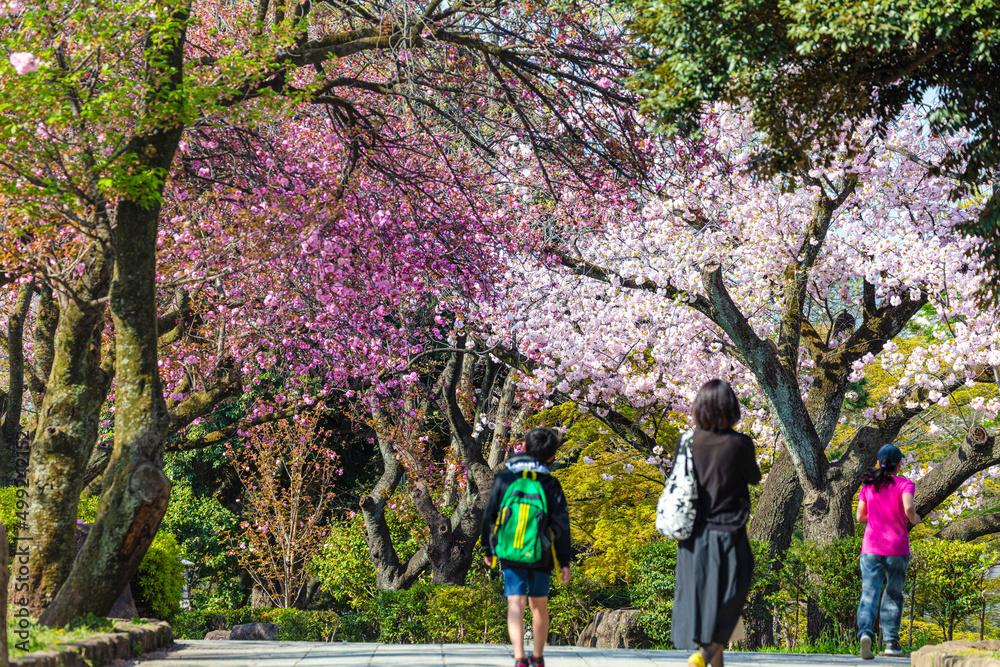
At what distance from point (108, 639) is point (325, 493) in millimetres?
14728

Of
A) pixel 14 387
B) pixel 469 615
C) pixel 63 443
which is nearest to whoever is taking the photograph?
pixel 63 443

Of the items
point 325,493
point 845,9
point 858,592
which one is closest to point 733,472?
point 845,9

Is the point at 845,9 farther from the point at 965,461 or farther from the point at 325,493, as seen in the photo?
the point at 325,493

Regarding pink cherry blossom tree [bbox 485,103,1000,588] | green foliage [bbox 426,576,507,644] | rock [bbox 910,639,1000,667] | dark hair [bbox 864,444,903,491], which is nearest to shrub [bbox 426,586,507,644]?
green foliage [bbox 426,576,507,644]

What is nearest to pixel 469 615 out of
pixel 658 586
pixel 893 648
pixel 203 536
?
pixel 658 586

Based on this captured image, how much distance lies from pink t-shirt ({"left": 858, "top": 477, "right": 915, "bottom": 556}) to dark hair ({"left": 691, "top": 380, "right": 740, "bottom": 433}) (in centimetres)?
309

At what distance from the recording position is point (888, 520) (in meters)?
7.01

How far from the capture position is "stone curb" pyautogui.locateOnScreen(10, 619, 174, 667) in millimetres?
5027

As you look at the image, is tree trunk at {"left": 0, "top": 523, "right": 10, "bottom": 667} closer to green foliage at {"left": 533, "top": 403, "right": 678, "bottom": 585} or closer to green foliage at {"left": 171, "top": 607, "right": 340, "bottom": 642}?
green foliage at {"left": 171, "top": 607, "right": 340, "bottom": 642}

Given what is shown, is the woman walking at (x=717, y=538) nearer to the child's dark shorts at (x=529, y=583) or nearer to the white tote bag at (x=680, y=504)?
the white tote bag at (x=680, y=504)

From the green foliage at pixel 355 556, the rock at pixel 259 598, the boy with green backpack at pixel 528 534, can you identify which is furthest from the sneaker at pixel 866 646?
the rock at pixel 259 598

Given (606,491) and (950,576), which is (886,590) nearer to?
(950,576)

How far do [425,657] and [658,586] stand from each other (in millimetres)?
4245

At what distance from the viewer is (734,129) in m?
12.9
